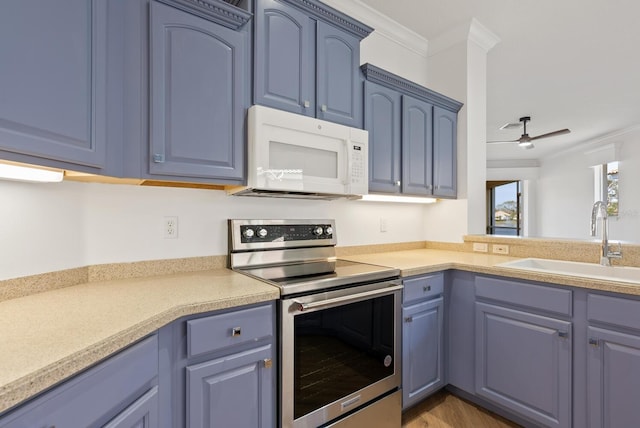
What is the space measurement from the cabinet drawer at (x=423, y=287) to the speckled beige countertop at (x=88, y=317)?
880 mm

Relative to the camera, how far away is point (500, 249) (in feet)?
7.84

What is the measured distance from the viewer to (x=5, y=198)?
1.12 metres

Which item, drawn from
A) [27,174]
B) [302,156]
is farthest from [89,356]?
[302,156]

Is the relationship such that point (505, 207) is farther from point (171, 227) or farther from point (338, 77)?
point (171, 227)

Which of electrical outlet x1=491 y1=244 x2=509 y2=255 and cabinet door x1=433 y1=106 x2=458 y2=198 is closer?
electrical outlet x1=491 y1=244 x2=509 y2=255

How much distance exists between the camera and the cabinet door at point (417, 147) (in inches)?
89.0

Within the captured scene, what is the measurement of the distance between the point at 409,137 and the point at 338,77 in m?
0.73

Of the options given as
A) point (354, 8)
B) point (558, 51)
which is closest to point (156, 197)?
point (354, 8)

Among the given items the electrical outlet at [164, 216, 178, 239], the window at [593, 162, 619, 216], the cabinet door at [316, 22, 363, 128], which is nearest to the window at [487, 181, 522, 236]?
the window at [593, 162, 619, 216]

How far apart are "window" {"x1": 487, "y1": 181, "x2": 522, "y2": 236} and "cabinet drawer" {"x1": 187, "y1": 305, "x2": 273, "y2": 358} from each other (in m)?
7.95

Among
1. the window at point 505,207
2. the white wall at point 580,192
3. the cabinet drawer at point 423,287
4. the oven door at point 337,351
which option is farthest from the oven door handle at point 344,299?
the window at point 505,207

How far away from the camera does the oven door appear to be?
133cm

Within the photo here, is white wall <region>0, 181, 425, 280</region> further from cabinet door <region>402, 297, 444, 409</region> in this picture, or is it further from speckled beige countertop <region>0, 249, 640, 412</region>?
cabinet door <region>402, 297, 444, 409</region>

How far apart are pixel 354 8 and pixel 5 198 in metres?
2.39
